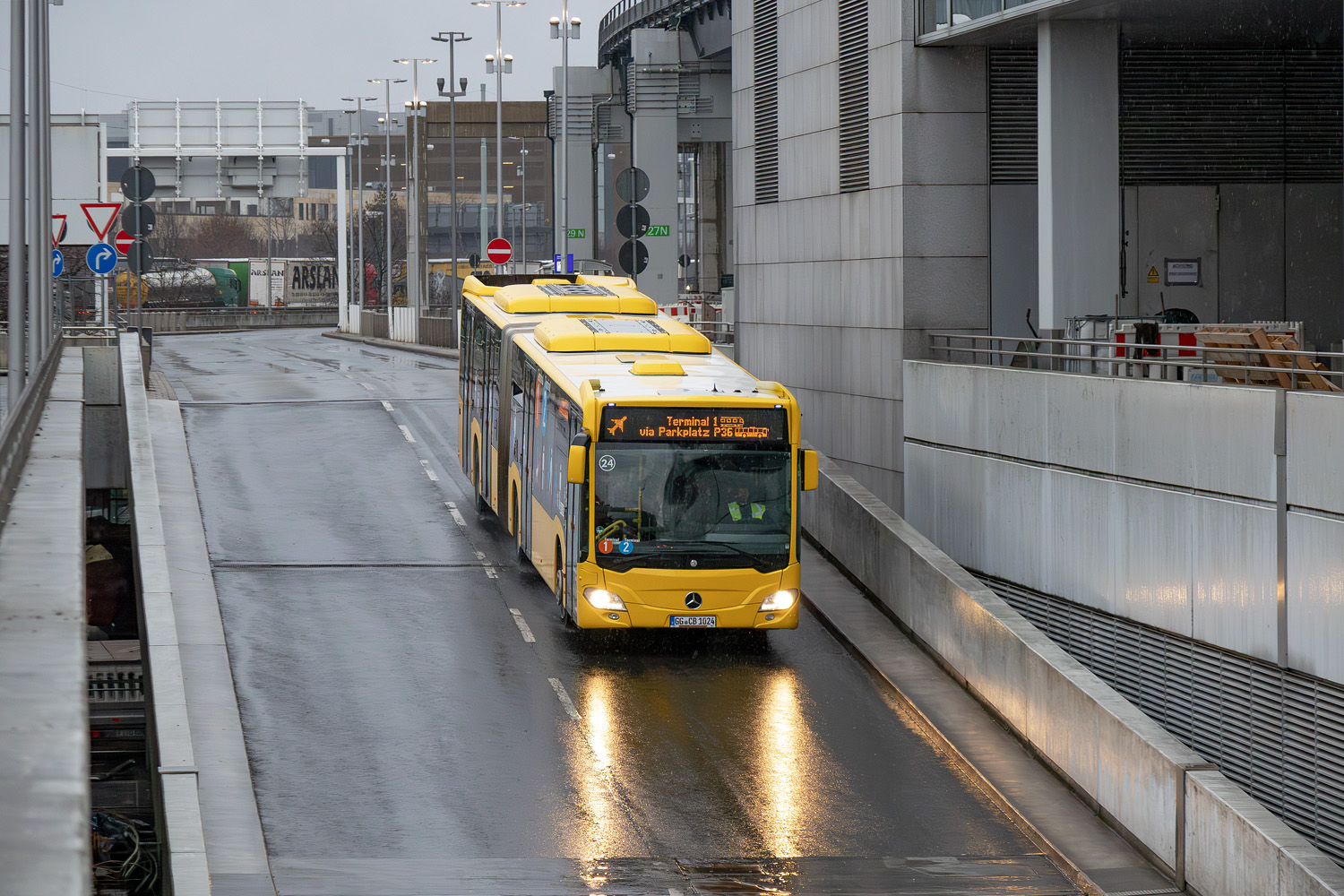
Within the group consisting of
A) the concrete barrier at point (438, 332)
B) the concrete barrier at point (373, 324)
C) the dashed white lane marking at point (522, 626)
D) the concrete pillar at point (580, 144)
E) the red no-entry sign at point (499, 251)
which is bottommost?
the dashed white lane marking at point (522, 626)

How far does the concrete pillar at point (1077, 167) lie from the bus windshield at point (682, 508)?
6.72 metres

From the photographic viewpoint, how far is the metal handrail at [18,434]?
13148 mm

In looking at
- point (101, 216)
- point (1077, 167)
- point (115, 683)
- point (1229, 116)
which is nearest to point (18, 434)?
point (1077, 167)

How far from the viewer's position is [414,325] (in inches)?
2341

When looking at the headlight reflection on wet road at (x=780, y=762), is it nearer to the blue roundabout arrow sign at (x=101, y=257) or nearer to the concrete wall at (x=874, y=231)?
the concrete wall at (x=874, y=231)

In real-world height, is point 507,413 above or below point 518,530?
above

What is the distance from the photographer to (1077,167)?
22234 mm

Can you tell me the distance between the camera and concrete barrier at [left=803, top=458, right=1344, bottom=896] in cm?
1088

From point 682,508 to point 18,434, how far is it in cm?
637

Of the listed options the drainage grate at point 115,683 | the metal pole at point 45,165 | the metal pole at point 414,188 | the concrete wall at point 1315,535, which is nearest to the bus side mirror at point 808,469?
the concrete wall at point 1315,535

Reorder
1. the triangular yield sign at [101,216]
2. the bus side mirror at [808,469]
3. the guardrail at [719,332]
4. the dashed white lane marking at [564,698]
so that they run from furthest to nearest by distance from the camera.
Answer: the guardrail at [719,332] → the triangular yield sign at [101,216] → the bus side mirror at [808,469] → the dashed white lane marking at [564,698]

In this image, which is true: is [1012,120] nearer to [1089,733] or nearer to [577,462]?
[577,462]

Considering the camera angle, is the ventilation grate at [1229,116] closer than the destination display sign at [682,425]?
No

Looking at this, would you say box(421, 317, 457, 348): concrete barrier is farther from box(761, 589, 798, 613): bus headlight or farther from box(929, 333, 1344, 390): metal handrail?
box(761, 589, 798, 613): bus headlight
